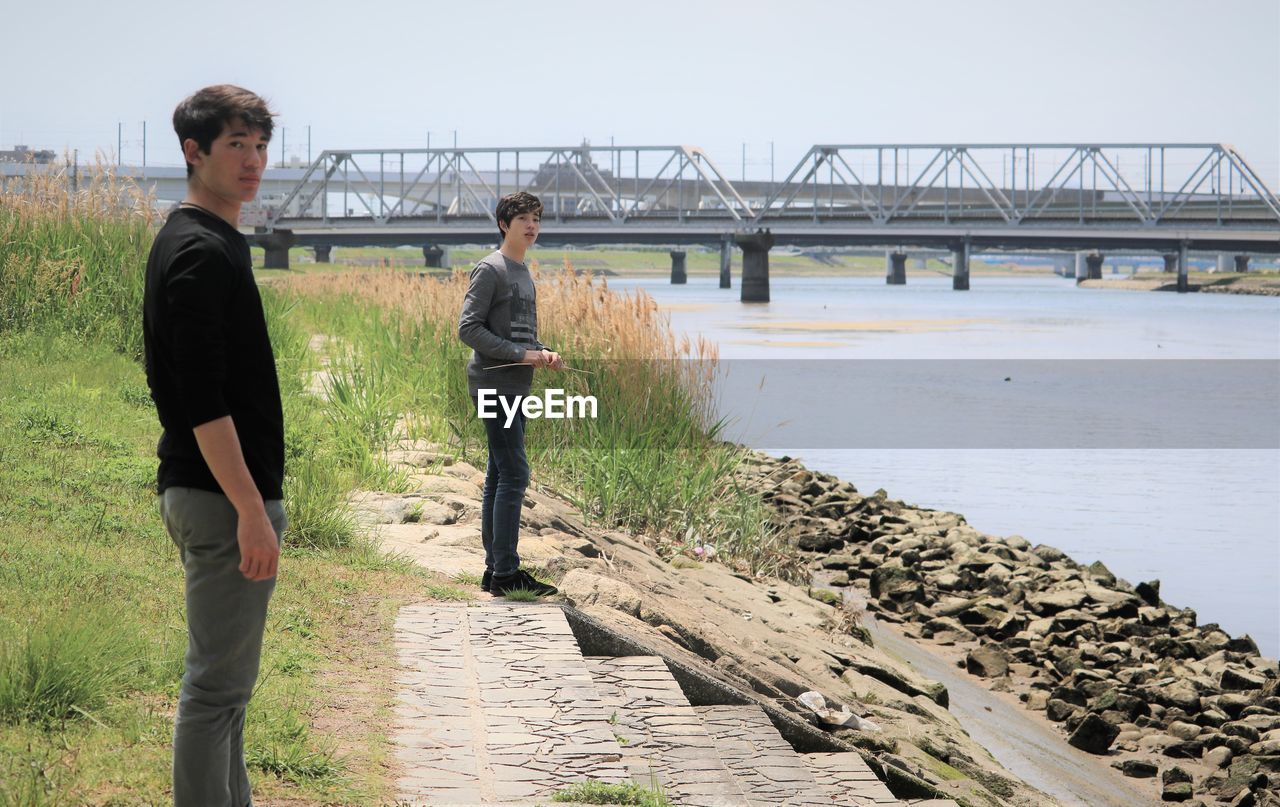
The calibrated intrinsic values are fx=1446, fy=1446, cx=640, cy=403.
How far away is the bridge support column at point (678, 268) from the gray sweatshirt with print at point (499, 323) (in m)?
125

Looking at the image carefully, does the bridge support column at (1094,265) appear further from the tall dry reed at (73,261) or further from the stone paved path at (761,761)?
the stone paved path at (761,761)

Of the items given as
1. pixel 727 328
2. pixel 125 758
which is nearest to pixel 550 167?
pixel 727 328

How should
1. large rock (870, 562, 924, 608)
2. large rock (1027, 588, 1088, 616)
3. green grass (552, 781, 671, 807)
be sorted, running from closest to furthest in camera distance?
green grass (552, 781, 671, 807) → large rock (1027, 588, 1088, 616) → large rock (870, 562, 924, 608)

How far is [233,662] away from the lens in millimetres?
3740

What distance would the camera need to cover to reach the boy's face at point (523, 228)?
24.2ft

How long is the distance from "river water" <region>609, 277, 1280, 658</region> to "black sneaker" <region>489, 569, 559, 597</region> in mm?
6747

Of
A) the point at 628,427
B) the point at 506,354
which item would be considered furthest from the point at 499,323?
the point at 628,427

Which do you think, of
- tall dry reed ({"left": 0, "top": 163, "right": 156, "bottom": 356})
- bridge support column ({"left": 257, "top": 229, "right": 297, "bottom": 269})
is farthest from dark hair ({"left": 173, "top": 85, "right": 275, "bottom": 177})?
bridge support column ({"left": 257, "top": 229, "right": 297, "bottom": 269})

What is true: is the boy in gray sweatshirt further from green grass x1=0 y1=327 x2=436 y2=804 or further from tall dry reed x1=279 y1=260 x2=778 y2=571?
tall dry reed x1=279 y1=260 x2=778 y2=571

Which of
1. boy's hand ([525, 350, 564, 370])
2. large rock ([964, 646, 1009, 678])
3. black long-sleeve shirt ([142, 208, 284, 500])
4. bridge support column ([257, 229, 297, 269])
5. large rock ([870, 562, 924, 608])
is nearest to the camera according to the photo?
black long-sleeve shirt ([142, 208, 284, 500])

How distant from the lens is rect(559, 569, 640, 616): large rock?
25.0 feet

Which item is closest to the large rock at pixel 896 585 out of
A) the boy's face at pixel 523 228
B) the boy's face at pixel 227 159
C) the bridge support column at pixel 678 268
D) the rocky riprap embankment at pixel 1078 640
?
the rocky riprap embankment at pixel 1078 640

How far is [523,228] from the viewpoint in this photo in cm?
738

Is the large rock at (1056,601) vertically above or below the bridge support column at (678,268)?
below
